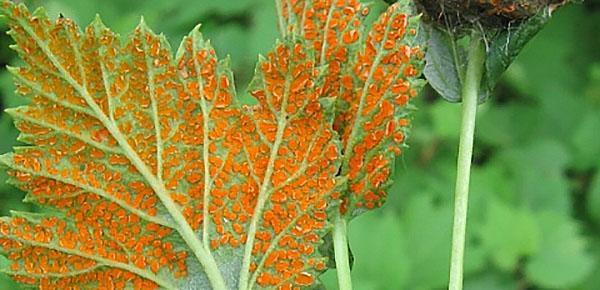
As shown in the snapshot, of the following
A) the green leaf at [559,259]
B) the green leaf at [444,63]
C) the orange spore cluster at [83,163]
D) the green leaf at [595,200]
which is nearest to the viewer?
the orange spore cluster at [83,163]

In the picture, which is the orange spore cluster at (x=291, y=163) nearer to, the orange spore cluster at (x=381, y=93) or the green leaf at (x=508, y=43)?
the orange spore cluster at (x=381, y=93)

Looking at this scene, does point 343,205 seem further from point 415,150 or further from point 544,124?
point 544,124

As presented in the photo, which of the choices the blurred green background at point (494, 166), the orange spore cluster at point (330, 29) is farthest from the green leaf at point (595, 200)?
the orange spore cluster at point (330, 29)

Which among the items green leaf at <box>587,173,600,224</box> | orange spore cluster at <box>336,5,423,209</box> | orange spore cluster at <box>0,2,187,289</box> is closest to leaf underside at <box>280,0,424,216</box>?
orange spore cluster at <box>336,5,423,209</box>

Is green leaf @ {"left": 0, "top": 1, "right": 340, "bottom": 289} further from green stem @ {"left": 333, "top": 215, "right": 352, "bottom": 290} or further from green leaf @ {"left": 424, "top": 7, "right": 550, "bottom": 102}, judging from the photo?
green leaf @ {"left": 424, "top": 7, "right": 550, "bottom": 102}

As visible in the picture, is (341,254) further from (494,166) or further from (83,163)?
(494,166)
